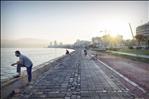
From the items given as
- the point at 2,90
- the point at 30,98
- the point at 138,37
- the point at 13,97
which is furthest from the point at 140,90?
the point at 138,37

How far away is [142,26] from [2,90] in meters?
135

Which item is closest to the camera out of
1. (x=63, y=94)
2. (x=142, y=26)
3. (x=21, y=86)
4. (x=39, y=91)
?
(x=63, y=94)

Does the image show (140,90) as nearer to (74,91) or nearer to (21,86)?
(74,91)

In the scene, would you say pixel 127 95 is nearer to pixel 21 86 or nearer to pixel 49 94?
pixel 49 94

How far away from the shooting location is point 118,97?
737 centimetres

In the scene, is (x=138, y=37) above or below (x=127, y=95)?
above

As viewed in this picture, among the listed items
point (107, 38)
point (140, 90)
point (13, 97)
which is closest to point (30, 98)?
point (13, 97)

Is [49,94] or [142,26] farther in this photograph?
[142,26]

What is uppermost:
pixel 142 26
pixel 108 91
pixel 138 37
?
pixel 142 26

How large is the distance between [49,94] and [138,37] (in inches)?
3904

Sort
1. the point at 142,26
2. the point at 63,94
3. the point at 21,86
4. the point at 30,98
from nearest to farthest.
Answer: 1. the point at 30,98
2. the point at 63,94
3. the point at 21,86
4. the point at 142,26

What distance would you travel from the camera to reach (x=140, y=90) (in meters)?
8.59

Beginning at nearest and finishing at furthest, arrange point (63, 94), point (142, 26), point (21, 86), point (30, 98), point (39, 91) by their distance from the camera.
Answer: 1. point (30, 98)
2. point (63, 94)
3. point (39, 91)
4. point (21, 86)
5. point (142, 26)

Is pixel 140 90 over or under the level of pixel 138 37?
under
